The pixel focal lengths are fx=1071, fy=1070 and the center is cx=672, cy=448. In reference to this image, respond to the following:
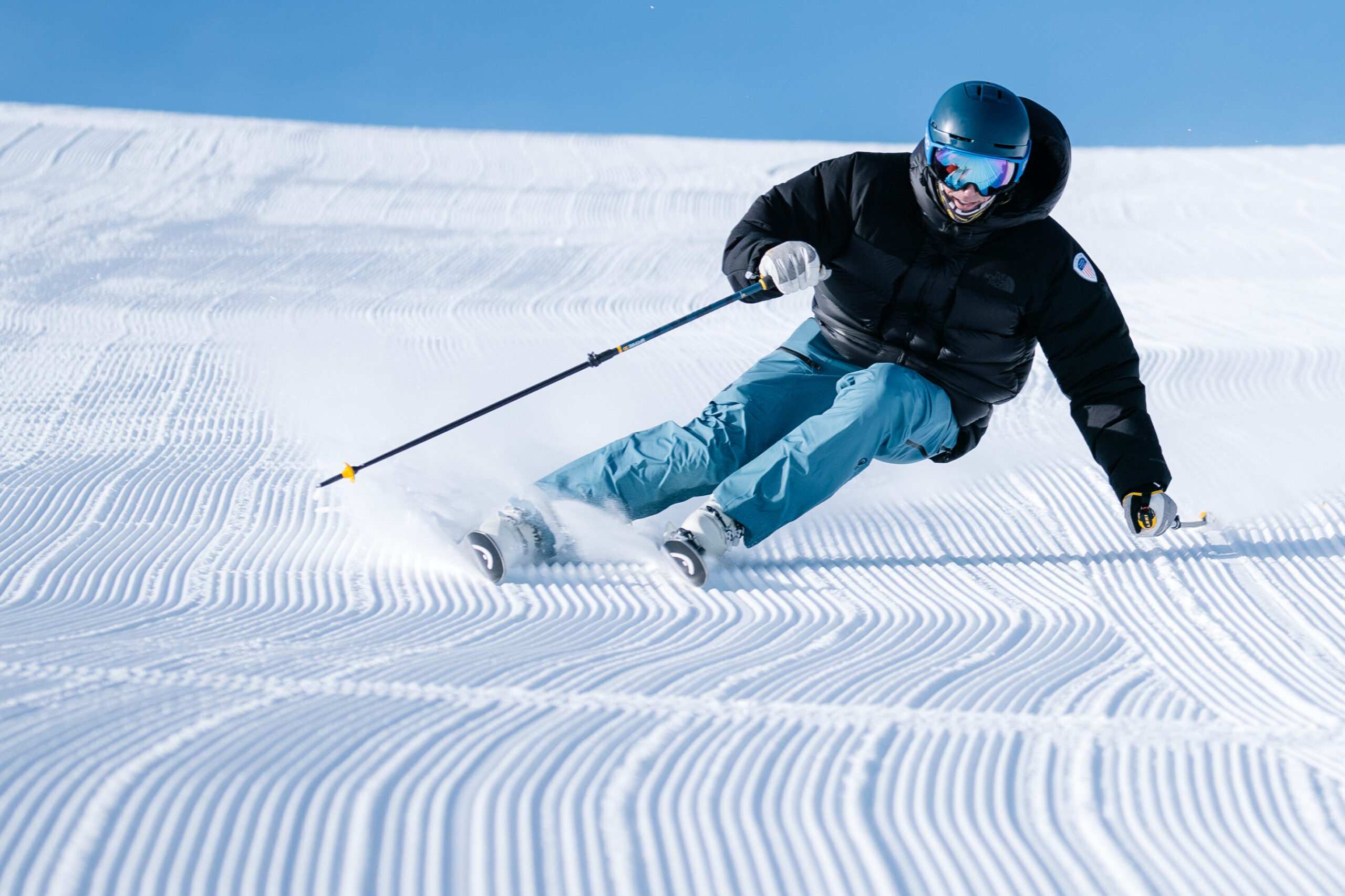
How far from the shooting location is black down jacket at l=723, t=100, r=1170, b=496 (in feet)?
9.82

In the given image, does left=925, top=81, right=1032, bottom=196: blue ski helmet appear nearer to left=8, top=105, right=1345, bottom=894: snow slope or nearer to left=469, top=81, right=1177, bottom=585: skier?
left=469, top=81, right=1177, bottom=585: skier

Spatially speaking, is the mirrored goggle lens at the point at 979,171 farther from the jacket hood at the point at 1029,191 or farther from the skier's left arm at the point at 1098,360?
the skier's left arm at the point at 1098,360

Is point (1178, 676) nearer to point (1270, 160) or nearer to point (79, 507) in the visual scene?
point (79, 507)

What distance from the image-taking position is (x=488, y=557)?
107 inches

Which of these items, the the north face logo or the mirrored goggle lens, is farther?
the the north face logo

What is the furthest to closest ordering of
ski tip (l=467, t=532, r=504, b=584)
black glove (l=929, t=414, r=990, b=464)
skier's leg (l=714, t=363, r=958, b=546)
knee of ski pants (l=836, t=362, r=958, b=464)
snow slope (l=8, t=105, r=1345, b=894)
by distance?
black glove (l=929, t=414, r=990, b=464) → knee of ski pants (l=836, t=362, r=958, b=464) → skier's leg (l=714, t=363, r=958, b=546) → ski tip (l=467, t=532, r=504, b=584) → snow slope (l=8, t=105, r=1345, b=894)

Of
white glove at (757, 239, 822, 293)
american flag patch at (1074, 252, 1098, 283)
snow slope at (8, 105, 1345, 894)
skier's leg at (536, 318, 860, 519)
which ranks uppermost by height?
white glove at (757, 239, 822, 293)

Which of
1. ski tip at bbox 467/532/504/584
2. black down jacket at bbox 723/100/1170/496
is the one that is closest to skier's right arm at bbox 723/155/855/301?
black down jacket at bbox 723/100/1170/496

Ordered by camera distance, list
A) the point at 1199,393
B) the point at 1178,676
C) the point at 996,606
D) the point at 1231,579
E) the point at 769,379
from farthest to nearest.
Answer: the point at 1199,393 → the point at 769,379 → the point at 1231,579 → the point at 996,606 → the point at 1178,676

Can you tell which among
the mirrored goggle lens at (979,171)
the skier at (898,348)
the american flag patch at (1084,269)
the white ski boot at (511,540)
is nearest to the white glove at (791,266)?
the skier at (898,348)

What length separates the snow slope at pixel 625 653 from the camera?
134 centimetres

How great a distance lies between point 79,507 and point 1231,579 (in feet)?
11.3

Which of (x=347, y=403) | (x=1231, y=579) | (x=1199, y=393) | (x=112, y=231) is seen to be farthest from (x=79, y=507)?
(x=112, y=231)

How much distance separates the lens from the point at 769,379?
3268 mm
